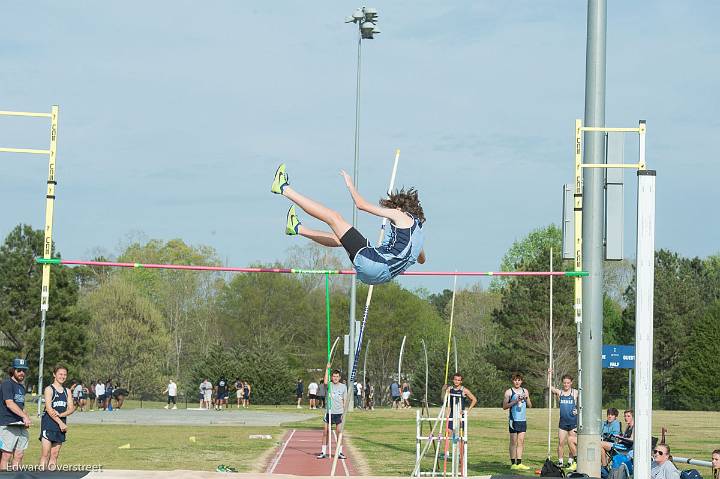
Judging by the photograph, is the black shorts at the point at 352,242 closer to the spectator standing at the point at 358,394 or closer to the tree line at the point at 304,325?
the spectator standing at the point at 358,394

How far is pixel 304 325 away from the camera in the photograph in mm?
55969

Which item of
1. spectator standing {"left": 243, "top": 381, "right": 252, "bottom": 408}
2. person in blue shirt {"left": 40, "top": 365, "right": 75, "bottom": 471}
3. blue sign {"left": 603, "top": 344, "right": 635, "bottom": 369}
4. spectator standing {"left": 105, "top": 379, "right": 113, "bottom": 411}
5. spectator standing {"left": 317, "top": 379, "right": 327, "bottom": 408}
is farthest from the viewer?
spectator standing {"left": 243, "top": 381, "right": 252, "bottom": 408}

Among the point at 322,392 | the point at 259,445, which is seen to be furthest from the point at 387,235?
the point at 322,392

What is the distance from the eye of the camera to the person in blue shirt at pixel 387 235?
8227 millimetres

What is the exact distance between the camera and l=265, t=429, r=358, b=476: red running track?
43.8 ft

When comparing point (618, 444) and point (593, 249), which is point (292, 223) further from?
point (618, 444)

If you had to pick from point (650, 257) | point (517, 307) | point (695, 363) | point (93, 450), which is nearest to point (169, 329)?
point (517, 307)

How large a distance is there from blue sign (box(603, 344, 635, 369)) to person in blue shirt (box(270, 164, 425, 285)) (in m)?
15.7

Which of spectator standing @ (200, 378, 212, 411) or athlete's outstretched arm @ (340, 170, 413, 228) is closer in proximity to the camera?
athlete's outstretched arm @ (340, 170, 413, 228)

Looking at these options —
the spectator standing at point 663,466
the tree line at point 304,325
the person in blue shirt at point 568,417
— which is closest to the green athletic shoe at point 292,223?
the spectator standing at point 663,466

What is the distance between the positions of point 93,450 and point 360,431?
7.36m

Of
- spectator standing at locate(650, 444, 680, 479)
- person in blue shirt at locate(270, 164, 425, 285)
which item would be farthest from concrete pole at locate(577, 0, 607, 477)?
person in blue shirt at locate(270, 164, 425, 285)

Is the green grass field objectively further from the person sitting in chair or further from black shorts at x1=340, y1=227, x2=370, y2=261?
black shorts at x1=340, y1=227, x2=370, y2=261

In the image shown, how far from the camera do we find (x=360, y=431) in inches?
885
